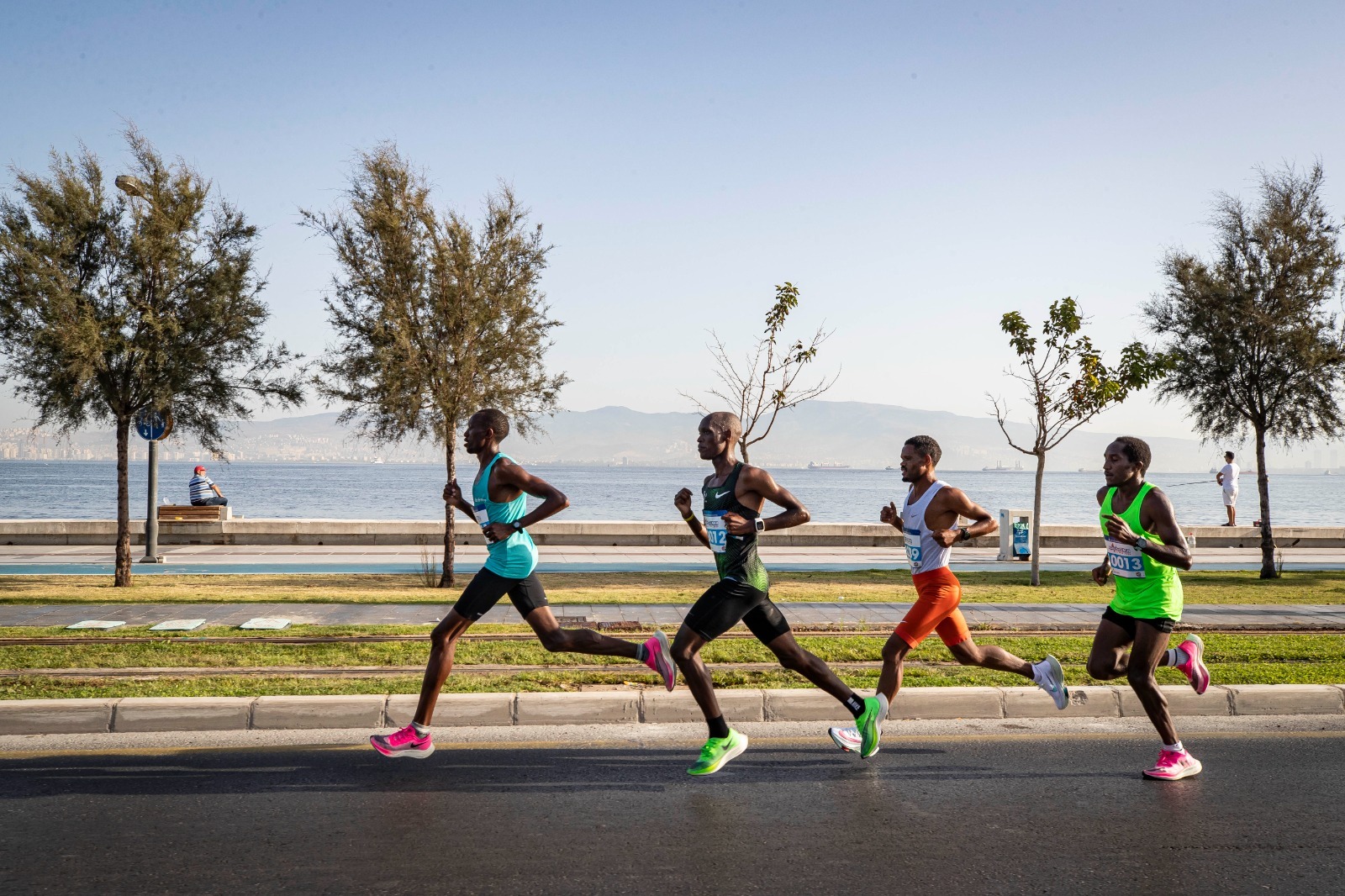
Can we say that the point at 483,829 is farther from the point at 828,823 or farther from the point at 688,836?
the point at 828,823

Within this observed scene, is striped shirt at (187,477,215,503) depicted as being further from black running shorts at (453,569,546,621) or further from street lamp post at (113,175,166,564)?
black running shorts at (453,569,546,621)

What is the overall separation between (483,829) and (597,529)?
18822mm

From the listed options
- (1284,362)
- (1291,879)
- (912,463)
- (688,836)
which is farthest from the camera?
(1284,362)

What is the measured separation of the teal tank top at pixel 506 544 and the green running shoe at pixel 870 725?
1961 millimetres

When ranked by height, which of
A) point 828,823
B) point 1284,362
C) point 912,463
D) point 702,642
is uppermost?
point 1284,362

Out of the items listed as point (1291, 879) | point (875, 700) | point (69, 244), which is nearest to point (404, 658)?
point (875, 700)

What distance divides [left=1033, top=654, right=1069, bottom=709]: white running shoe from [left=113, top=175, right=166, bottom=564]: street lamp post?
42.5 ft

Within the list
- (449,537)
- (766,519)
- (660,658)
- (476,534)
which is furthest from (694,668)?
(476,534)

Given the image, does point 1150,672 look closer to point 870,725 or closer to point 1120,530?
point 1120,530

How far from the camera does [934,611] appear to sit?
6.05 m

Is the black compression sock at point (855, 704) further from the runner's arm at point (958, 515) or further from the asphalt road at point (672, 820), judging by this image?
the runner's arm at point (958, 515)

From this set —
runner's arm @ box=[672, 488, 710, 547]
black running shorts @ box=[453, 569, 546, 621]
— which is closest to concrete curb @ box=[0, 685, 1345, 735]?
black running shorts @ box=[453, 569, 546, 621]

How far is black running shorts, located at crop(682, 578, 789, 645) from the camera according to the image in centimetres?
569

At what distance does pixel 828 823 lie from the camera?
15.7 feet
